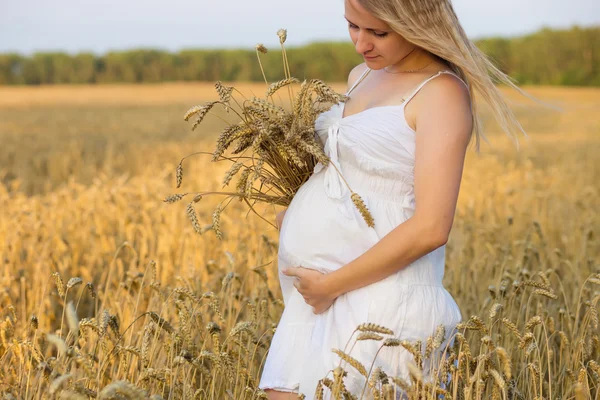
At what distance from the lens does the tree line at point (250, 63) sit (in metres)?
44.1

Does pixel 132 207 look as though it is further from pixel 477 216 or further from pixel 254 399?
pixel 254 399

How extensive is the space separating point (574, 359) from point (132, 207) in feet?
12.3

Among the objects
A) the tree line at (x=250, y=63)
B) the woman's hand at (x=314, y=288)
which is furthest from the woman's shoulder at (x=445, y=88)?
the tree line at (x=250, y=63)

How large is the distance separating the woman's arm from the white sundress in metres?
0.06

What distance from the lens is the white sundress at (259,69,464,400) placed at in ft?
6.69

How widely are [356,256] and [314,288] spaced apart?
147mm

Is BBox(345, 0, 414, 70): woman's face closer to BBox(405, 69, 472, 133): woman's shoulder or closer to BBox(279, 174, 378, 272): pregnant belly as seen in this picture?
BBox(405, 69, 472, 133): woman's shoulder

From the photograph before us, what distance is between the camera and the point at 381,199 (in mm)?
2096

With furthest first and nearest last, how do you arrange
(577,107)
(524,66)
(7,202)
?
(524,66), (577,107), (7,202)

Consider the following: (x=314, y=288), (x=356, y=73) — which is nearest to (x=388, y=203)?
(x=314, y=288)

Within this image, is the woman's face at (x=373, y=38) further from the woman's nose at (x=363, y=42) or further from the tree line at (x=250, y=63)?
the tree line at (x=250, y=63)

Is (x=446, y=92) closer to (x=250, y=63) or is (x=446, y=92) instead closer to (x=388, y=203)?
(x=388, y=203)

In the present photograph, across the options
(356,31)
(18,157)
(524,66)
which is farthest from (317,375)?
(524,66)

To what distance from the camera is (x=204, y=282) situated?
402 centimetres
